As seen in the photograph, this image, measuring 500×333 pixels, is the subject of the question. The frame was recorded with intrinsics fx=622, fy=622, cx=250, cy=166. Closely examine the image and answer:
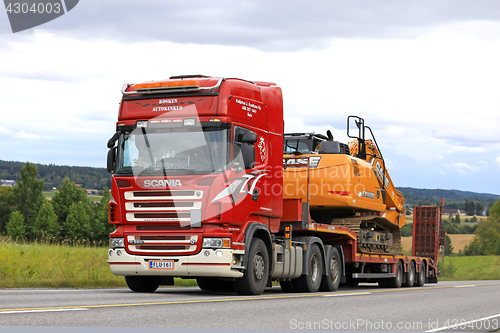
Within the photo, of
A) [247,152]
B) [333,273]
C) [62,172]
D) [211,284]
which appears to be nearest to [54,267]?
[211,284]

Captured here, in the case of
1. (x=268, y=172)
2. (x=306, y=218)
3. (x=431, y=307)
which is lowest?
(x=431, y=307)

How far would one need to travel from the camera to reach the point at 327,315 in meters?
8.63

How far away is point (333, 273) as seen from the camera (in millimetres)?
16516

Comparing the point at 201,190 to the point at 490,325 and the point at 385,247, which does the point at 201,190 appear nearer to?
the point at 490,325

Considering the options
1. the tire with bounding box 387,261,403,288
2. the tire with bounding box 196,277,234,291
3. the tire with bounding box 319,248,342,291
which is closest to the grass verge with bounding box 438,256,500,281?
the tire with bounding box 387,261,403,288

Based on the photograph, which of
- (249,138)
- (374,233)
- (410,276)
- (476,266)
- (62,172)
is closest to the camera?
(249,138)

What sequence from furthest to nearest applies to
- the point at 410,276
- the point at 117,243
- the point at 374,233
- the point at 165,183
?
the point at 410,276, the point at 374,233, the point at 117,243, the point at 165,183

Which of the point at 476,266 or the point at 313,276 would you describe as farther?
the point at 476,266

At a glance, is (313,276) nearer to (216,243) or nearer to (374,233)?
(216,243)

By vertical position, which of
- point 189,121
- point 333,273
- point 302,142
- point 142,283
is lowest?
point 142,283

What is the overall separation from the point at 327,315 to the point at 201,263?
3572 millimetres

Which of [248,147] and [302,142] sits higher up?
[302,142]

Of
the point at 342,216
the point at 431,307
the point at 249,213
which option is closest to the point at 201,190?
the point at 249,213

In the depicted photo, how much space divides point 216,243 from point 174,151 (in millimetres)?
1937
